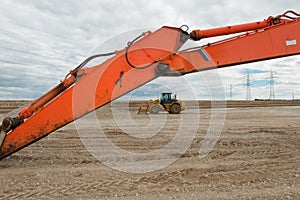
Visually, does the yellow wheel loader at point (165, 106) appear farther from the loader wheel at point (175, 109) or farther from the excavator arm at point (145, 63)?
the excavator arm at point (145, 63)

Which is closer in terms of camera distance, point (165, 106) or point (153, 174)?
point (153, 174)

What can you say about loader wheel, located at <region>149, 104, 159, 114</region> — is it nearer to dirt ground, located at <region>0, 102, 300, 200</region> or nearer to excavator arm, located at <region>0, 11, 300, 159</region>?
dirt ground, located at <region>0, 102, 300, 200</region>

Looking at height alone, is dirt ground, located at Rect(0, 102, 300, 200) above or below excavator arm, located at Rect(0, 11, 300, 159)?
below

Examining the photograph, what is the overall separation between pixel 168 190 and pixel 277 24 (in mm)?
2810

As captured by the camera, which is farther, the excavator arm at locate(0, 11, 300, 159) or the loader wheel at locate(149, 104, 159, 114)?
the loader wheel at locate(149, 104, 159, 114)

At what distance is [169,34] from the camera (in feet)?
11.5

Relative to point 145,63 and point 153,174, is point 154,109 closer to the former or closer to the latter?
point 153,174

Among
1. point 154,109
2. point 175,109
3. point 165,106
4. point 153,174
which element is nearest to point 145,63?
point 153,174

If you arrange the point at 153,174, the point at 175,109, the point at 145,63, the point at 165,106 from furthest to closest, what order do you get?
the point at 165,106 → the point at 175,109 → the point at 153,174 → the point at 145,63

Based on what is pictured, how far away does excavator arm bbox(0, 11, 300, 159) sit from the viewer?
338 centimetres

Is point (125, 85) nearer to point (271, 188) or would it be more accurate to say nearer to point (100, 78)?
point (100, 78)

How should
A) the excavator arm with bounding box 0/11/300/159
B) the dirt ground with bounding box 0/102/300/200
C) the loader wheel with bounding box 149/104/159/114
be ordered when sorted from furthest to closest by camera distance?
the loader wheel with bounding box 149/104/159/114, the excavator arm with bounding box 0/11/300/159, the dirt ground with bounding box 0/102/300/200

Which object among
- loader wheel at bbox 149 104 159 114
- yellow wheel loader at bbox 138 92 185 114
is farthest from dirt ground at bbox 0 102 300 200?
yellow wheel loader at bbox 138 92 185 114

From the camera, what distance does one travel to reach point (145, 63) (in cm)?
343
